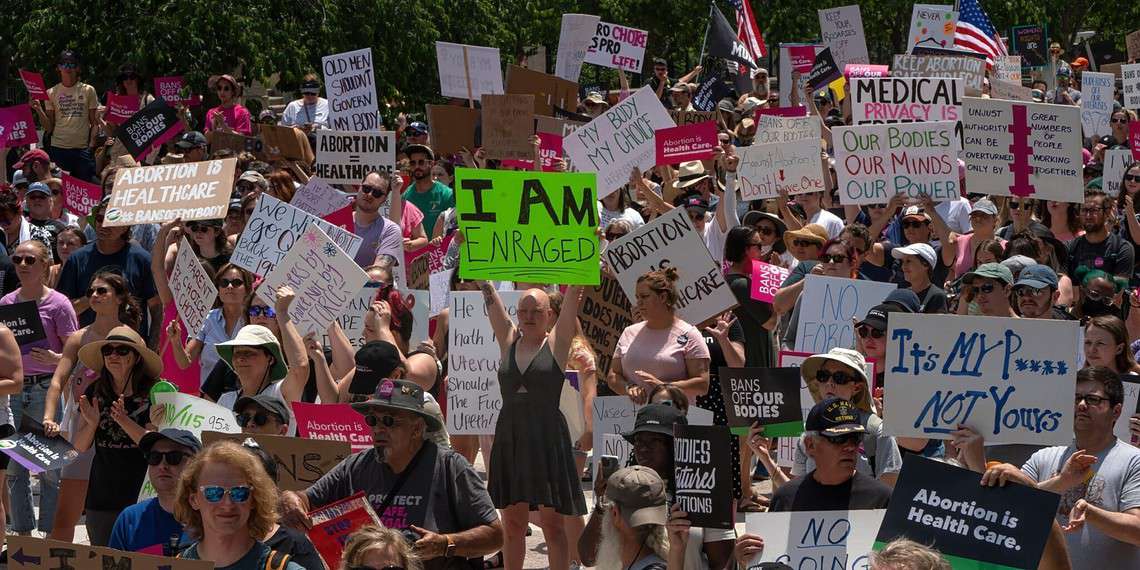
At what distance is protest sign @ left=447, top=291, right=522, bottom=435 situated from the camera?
9.71m

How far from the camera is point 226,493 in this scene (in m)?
5.48

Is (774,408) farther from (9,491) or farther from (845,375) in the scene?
(9,491)

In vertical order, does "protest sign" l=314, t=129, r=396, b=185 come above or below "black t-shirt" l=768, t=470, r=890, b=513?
below

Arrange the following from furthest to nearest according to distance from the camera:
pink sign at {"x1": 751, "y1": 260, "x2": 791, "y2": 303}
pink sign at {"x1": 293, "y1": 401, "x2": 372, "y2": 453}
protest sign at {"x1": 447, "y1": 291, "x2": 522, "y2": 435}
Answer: pink sign at {"x1": 751, "y1": 260, "x2": 791, "y2": 303}
protest sign at {"x1": 447, "y1": 291, "x2": 522, "y2": 435}
pink sign at {"x1": 293, "y1": 401, "x2": 372, "y2": 453}

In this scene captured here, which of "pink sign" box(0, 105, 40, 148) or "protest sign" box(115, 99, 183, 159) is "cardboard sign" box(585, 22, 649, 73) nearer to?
"protest sign" box(115, 99, 183, 159)

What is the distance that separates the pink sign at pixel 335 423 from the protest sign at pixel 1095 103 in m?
13.4

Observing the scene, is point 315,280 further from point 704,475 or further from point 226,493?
point 226,493

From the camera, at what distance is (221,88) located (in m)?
19.9

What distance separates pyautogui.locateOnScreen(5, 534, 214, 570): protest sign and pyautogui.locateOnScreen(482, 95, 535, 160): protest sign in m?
10.5

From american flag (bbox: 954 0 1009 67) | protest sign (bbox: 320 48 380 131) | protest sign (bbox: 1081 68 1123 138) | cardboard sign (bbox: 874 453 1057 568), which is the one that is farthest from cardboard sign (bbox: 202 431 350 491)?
american flag (bbox: 954 0 1009 67)

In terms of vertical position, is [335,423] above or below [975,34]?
above

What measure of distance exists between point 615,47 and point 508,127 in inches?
231

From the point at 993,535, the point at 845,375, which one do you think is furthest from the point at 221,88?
the point at 993,535

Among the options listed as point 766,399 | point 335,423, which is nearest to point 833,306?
point 766,399
